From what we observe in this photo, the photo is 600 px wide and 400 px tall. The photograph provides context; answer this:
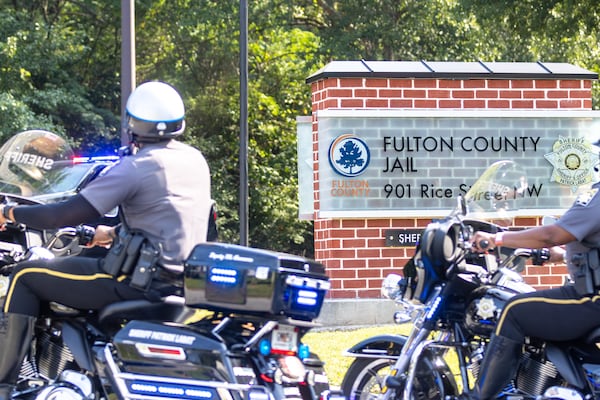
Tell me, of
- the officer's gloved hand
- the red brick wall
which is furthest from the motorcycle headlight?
the red brick wall

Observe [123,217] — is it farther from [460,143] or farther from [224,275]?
[460,143]

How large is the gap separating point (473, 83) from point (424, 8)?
19461mm

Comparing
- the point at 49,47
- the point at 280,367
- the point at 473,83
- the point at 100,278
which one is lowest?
the point at 280,367

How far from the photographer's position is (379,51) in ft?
111

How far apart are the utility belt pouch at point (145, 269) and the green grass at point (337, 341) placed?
349cm

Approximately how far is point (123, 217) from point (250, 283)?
0.90 metres

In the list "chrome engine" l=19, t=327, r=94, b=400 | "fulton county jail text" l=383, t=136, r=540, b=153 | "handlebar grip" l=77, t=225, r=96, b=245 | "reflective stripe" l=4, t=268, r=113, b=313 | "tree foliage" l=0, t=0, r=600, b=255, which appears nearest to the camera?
"reflective stripe" l=4, t=268, r=113, b=313

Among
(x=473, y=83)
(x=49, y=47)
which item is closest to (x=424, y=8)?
(x=49, y=47)

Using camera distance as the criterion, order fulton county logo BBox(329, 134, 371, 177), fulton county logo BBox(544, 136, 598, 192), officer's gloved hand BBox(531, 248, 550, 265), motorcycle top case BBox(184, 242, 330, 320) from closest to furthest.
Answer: motorcycle top case BBox(184, 242, 330, 320)
officer's gloved hand BBox(531, 248, 550, 265)
fulton county logo BBox(329, 134, 371, 177)
fulton county logo BBox(544, 136, 598, 192)

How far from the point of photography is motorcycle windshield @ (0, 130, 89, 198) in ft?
23.0

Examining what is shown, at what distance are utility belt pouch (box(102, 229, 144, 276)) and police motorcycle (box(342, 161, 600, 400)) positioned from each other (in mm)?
1620

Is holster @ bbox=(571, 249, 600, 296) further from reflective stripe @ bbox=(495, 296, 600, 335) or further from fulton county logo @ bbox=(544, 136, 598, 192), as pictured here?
fulton county logo @ bbox=(544, 136, 598, 192)

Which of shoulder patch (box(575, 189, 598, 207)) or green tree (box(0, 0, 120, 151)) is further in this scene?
green tree (box(0, 0, 120, 151))

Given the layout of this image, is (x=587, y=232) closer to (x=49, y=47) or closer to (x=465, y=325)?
(x=465, y=325)
